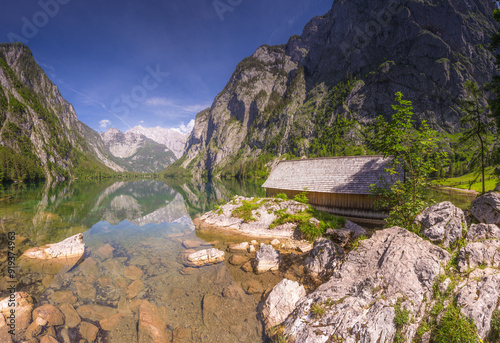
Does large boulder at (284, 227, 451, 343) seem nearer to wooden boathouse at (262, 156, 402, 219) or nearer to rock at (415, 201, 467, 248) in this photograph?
rock at (415, 201, 467, 248)

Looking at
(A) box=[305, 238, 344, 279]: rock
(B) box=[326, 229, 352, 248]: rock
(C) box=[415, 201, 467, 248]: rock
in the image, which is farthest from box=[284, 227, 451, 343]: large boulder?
(B) box=[326, 229, 352, 248]: rock

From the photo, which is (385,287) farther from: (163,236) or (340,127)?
(340,127)

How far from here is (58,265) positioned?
47.2ft

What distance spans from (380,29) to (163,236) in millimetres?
189206

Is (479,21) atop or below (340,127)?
atop

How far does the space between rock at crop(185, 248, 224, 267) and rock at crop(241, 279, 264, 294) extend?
3786mm

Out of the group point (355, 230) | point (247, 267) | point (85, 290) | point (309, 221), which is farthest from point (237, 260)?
point (355, 230)

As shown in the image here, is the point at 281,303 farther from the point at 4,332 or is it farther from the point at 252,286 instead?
the point at 4,332

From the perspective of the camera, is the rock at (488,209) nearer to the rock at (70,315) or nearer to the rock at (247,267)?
the rock at (247,267)

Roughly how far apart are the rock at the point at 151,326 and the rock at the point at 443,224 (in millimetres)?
11244

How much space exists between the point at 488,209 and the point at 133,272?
63.5ft

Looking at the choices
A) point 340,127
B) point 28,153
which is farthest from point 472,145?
point 28,153

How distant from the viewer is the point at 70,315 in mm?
9242

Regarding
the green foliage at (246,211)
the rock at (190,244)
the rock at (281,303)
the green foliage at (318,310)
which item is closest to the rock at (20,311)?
the rock at (281,303)
